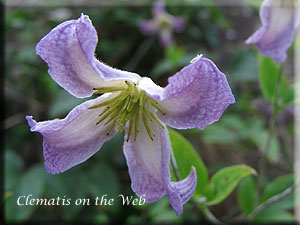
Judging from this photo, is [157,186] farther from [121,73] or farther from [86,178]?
[86,178]

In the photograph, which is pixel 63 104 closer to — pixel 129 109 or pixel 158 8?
pixel 129 109

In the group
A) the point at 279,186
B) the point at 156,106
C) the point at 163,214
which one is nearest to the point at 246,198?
the point at 279,186

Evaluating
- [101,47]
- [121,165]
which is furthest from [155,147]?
[101,47]

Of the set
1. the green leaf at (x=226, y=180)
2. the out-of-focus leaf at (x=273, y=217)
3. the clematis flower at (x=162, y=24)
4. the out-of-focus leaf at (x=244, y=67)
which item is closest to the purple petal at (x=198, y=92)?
the green leaf at (x=226, y=180)

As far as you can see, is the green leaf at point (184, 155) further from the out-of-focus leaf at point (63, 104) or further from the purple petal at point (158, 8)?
the purple petal at point (158, 8)

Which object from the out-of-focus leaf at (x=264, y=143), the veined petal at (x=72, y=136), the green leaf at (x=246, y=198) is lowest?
the out-of-focus leaf at (x=264, y=143)

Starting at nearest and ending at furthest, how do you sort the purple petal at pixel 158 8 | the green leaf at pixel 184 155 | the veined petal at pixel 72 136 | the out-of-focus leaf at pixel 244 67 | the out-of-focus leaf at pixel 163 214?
the veined petal at pixel 72 136 < the green leaf at pixel 184 155 < the out-of-focus leaf at pixel 163 214 < the out-of-focus leaf at pixel 244 67 < the purple petal at pixel 158 8
